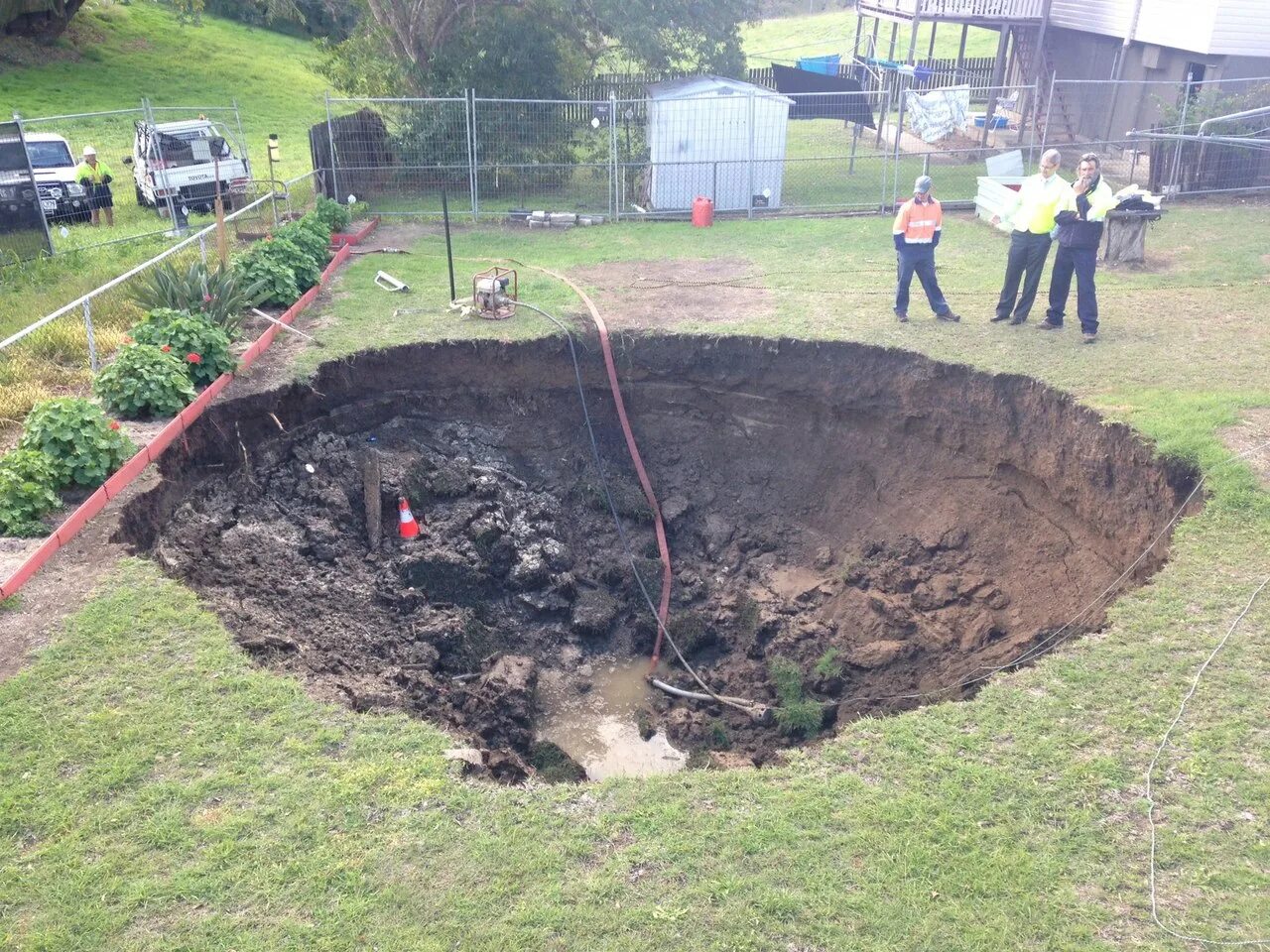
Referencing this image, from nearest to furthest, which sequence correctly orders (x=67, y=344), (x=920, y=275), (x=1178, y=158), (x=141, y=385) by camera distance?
(x=141, y=385) → (x=67, y=344) → (x=920, y=275) → (x=1178, y=158)

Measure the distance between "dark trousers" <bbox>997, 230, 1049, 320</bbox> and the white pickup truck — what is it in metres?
13.5

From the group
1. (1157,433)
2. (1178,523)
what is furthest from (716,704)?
(1157,433)

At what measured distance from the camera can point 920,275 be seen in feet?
39.3

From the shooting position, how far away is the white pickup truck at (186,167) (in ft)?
59.2

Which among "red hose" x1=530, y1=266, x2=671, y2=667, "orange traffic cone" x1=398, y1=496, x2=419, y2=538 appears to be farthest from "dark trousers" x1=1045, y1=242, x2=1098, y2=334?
"orange traffic cone" x1=398, y1=496, x2=419, y2=538

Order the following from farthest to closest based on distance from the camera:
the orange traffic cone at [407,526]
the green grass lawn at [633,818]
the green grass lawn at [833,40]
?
1. the green grass lawn at [833,40]
2. the orange traffic cone at [407,526]
3. the green grass lawn at [633,818]

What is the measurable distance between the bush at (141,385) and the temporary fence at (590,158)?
9.68 metres

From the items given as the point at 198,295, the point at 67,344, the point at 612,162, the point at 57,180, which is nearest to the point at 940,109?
the point at 612,162

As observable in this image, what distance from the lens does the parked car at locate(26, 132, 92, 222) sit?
16688mm

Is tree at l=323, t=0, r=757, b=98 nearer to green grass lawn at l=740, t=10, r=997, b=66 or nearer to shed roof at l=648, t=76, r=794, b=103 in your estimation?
shed roof at l=648, t=76, r=794, b=103

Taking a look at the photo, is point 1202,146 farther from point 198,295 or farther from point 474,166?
point 198,295

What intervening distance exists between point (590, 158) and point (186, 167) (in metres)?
7.93

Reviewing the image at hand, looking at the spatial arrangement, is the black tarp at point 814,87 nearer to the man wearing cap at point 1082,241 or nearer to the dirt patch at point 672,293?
the dirt patch at point 672,293

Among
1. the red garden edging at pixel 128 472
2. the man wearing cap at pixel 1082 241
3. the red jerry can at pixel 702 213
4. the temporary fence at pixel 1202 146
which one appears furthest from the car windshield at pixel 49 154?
the temporary fence at pixel 1202 146
